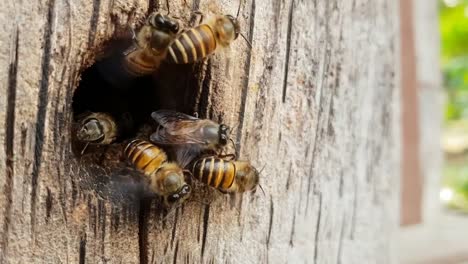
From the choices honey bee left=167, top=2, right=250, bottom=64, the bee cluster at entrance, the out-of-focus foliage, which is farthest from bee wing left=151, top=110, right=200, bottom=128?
the out-of-focus foliage

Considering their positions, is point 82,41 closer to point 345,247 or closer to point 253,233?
point 253,233

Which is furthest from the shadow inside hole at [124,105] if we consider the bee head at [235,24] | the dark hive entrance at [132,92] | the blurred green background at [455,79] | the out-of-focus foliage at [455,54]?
the out-of-focus foliage at [455,54]

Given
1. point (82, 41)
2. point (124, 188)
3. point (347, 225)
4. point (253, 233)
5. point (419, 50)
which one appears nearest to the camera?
point (82, 41)

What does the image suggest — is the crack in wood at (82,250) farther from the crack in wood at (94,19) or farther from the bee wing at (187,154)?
the crack in wood at (94,19)

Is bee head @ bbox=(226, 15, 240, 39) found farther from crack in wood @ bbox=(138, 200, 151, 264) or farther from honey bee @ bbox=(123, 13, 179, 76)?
crack in wood @ bbox=(138, 200, 151, 264)

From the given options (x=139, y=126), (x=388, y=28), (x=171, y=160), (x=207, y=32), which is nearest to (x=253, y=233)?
(x=171, y=160)

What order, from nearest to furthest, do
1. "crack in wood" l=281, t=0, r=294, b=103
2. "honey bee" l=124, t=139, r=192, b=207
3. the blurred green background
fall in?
1. "honey bee" l=124, t=139, r=192, b=207
2. "crack in wood" l=281, t=0, r=294, b=103
3. the blurred green background

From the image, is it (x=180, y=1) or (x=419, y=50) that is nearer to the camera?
(x=180, y=1)

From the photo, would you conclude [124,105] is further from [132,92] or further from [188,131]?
[188,131]
